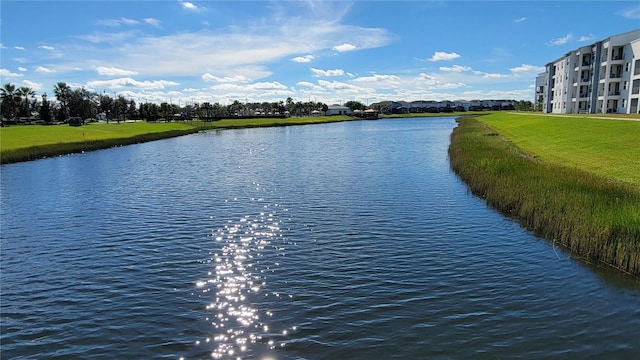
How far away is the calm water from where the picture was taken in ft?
31.6

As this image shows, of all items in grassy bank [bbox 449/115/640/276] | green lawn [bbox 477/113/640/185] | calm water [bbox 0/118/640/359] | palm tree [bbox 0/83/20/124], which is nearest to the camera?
calm water [bbox 0/118/640/359]

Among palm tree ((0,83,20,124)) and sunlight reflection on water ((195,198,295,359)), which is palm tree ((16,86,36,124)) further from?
sunlight reflection on water ((195,198,295,359))

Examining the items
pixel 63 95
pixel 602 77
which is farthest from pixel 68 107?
pixel 602 77

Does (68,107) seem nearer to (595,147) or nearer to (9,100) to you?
(9,100)

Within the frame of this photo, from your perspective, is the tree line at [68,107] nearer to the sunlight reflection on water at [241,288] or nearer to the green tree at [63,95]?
the green tree at [63,95]

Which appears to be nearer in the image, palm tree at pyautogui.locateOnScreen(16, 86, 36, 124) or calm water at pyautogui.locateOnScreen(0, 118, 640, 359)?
calm water at pyautogui.locateOnScreen(0, 118, 640, 359)

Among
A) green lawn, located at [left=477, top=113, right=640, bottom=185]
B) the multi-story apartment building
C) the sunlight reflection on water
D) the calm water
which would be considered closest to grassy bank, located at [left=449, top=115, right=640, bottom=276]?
the calm water

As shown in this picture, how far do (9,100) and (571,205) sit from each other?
490 feet

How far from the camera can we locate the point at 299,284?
499 inches

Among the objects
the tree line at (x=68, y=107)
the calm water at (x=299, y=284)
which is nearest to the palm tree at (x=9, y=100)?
the tree line at (x=68, y=107)

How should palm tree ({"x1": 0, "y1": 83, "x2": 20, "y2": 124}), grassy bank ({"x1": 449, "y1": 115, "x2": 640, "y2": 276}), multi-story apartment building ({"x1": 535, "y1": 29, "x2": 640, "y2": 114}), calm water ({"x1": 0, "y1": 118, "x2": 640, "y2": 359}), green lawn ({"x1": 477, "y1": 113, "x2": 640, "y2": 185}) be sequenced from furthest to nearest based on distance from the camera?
palm tree ({"x1": 0, "y1": 83, "x2": 20, "y2": 124}), multi-story apartment building ({"x1": 535, "y1": 29, "x2": 640, "y2": 114}), green lawn ({"x1": 477, "y1": 113, "x2": 640, "y2": 185}), grassy bank ({"x1": 449, "y1": 115, "x2": 640, "y2": 276}), calm water ({"x1": 0, "y1": 118, "x2": 640, "y2": 359})

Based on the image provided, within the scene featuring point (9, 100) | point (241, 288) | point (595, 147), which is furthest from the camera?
point (9, 100)

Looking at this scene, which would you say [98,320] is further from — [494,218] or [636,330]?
[494,218]

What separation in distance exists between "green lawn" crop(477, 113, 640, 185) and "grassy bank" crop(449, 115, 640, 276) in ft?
3.34
